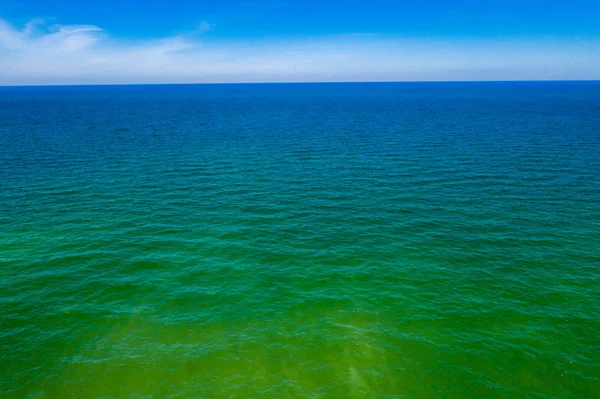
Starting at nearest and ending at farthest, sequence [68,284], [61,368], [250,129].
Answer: [61,368] < [68,284] < [250,129]

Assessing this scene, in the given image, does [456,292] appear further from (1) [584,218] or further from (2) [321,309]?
(1) [584,218]

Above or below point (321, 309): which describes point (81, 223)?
above

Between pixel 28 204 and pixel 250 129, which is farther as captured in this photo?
pixel 250 129

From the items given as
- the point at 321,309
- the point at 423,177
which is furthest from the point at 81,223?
the point at 423,177

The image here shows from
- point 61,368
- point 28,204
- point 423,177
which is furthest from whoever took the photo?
point 423,177

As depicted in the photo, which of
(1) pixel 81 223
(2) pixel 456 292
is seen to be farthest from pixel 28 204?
(2) pixel 456 292

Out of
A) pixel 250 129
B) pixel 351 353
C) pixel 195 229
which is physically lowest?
pixel 351 353
